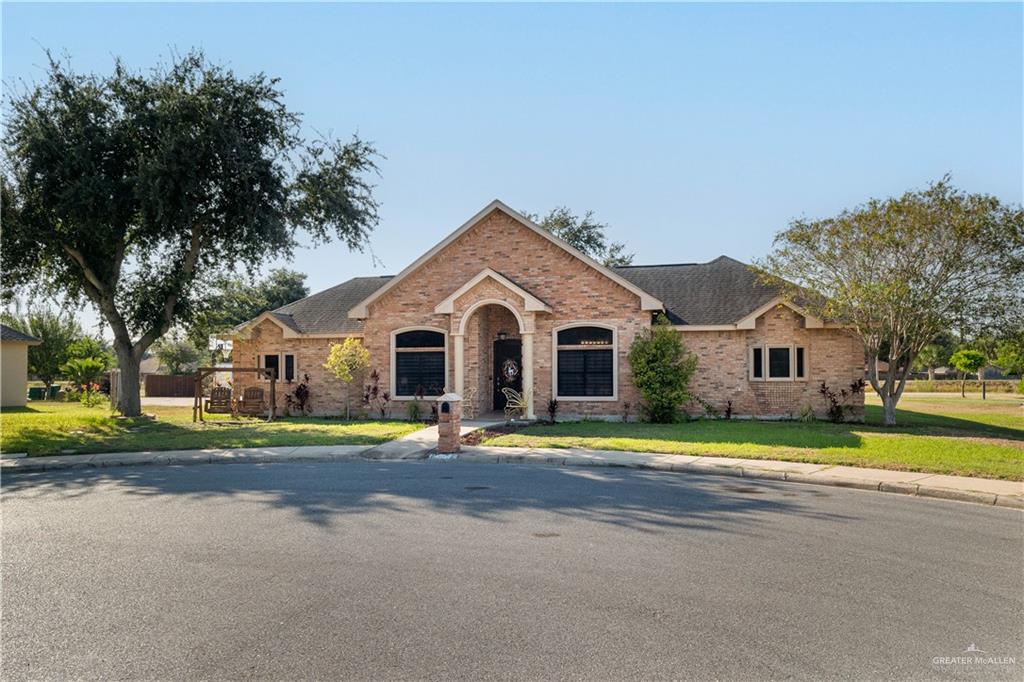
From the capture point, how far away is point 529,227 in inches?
966

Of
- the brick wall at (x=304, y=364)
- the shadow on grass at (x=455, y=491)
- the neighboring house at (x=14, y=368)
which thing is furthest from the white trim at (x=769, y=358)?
the neighboring house at (x=14, y=368)

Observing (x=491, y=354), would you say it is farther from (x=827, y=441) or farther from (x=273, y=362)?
(x=827, y=441)

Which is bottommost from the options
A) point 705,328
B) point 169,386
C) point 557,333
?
point 169,386

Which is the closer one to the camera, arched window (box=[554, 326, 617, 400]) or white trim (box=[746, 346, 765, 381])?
arched window (box=[554, 326, 617, 400])

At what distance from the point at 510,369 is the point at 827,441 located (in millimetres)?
11517

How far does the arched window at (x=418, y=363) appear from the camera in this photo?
2531 cm

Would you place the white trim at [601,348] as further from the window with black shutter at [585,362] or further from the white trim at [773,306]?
the white trim at [773,306]

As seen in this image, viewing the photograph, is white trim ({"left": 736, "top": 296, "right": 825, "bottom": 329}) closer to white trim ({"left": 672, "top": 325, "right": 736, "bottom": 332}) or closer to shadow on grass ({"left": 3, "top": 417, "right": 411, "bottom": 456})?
white trim ({"left": 672, "top": 325, "right": 736, "bottom": 332})

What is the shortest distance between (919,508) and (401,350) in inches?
725

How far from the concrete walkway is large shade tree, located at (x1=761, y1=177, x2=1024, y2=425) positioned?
1064 centimetres

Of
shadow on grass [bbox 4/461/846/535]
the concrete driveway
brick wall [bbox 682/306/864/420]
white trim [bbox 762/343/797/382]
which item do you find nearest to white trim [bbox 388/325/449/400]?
brick wall [bbox 682/306/864/420]

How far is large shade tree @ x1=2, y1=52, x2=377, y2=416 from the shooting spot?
20344 millimetres

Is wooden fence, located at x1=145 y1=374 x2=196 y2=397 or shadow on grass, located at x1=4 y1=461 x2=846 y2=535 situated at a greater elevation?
wooden fence, located at x1=145 y1=374 x2=196 y2=397

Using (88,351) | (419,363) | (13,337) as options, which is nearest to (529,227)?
(419,363)
